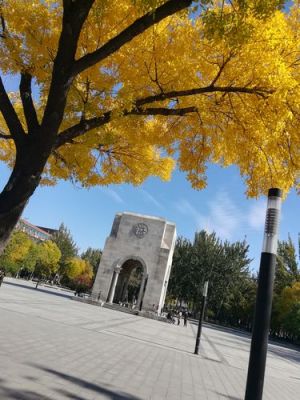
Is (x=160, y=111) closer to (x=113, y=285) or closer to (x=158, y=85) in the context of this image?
(x=158, y=85)

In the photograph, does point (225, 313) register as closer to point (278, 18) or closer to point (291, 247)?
point (291, 247)

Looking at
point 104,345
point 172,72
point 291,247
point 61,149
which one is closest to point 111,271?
point 104,345

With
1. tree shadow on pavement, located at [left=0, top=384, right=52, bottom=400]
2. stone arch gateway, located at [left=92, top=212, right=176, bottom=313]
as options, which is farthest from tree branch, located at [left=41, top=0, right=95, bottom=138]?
stone arch gateway, located at [left=92, top=212, right=176, bottom=313]

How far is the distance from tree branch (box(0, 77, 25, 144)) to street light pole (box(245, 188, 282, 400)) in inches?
148

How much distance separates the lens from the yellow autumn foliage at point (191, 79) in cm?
626

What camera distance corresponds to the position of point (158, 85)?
22.1 ft

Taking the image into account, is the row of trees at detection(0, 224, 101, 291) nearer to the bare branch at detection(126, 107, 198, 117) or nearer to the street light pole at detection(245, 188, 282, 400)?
the bare branch at detection(126, 107, 198, 117)

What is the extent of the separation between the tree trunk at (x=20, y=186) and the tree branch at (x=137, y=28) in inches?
48.4

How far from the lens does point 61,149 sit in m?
8.85

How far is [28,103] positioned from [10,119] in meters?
0.43

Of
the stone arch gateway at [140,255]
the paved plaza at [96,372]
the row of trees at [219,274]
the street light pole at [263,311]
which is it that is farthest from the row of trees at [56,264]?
the street light pole at [263,311]

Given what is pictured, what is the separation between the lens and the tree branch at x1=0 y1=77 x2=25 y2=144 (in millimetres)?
5715

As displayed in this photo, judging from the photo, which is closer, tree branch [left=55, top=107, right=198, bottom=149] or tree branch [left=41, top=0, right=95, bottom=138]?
tree branch [left=41, top=0, right=95, bottom=138]

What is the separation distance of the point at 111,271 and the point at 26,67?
3297 centimetres
